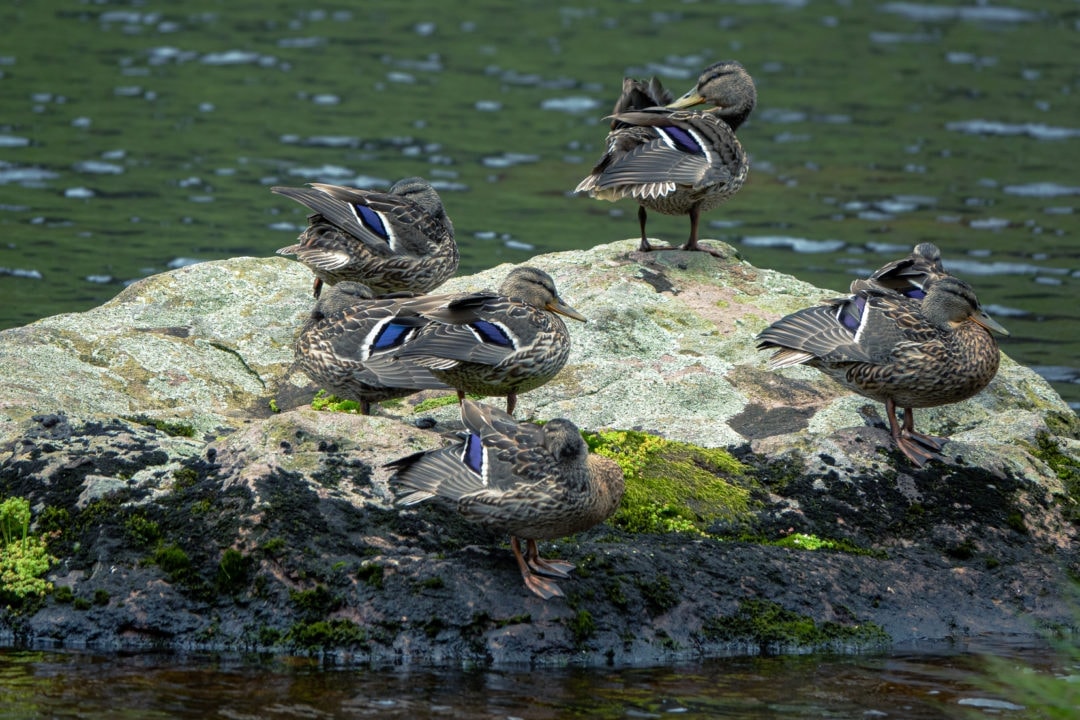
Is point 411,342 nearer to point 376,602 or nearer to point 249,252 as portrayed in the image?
point 376,602

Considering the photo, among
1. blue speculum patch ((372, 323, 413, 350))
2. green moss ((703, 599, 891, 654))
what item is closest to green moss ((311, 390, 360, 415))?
blue speculum patch ((372, 323, 413, 350))

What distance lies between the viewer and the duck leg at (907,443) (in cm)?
795

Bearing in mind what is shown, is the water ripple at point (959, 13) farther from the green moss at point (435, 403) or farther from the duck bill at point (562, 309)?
the green moss at point (435, 403)

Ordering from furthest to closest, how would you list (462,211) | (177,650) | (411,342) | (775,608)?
(462,211) < (411,342) < (775,608) < (177,650)

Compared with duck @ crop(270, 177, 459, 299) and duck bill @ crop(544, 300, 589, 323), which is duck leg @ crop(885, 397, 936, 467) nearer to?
duck bill @ crop(544, 300, 589, 323)

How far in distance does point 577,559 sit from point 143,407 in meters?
3.16

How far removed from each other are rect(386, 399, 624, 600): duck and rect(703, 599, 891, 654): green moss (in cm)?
82

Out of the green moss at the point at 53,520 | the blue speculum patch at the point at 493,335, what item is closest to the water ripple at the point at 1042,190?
the blue speculum patch at the point at 493,335

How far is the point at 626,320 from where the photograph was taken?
32.1ft

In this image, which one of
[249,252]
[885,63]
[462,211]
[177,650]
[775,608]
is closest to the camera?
[177,650]

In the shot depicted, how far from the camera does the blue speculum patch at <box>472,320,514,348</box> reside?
7.89 metres

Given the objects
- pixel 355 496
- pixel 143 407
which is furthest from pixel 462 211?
pixel 355 496

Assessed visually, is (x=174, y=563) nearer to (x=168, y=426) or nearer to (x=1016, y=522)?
(x=168, y=426)

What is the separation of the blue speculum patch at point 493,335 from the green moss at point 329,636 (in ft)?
6.53
